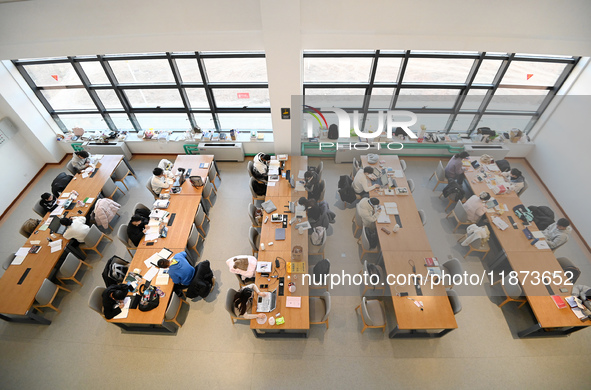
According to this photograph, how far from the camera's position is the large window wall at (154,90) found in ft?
25.3

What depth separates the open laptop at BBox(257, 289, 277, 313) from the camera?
16.7 feet

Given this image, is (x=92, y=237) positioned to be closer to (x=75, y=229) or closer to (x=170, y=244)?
(x=75, y=229)

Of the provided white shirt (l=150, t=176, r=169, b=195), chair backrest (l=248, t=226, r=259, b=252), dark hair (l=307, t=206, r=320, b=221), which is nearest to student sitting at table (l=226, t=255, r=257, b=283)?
chair backrest (l=248, t=226, r=259, b=252)

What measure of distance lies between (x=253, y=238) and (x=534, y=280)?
5599mm

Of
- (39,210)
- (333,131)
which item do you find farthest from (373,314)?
(39,210)

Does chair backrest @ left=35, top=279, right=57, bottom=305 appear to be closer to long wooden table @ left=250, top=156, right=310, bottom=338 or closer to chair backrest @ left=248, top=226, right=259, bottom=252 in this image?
chair backrest @ left=248, top=226, right=259, bottom=252

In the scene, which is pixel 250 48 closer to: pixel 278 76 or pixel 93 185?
pixel 278 76

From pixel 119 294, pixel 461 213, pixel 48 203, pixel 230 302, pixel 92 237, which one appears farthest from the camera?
pixel 48 203

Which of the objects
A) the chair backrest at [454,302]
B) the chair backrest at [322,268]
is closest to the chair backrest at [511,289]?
the chair backrest at [454,302]

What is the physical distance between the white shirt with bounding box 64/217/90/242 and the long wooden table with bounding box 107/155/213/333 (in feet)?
4.56

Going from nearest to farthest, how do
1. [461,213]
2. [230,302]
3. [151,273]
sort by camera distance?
[230,302] < [151,273] < [461,213]

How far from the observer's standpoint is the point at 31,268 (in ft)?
19.2

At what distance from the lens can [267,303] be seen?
5188 millimetres

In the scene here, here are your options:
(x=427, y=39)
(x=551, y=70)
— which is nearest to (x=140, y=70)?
(x=427, y=39)
